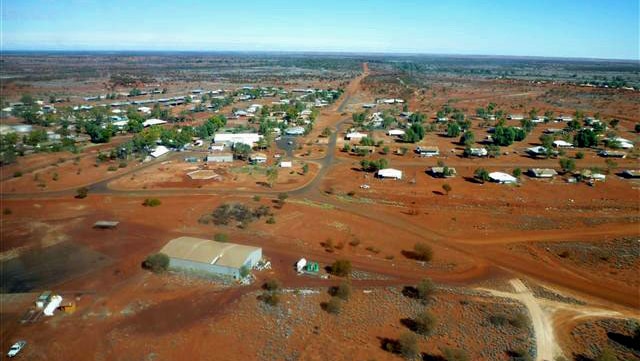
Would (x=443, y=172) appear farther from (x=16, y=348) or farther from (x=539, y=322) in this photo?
(x=16, y=348)

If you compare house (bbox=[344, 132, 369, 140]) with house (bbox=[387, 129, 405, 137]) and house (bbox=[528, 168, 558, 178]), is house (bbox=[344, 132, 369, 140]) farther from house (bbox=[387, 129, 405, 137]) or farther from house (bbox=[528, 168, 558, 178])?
house (bbox=[528, 168, 558, 178])

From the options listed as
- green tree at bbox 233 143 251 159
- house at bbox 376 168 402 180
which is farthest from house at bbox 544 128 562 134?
green tree at bbox 233 143 251 159

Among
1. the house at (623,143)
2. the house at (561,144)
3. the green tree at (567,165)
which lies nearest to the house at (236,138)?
the green tree at (567,165)

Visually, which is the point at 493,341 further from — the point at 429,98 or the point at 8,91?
the point at 429,98

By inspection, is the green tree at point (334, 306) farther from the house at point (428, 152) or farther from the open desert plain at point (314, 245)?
the house at point (428, 152)

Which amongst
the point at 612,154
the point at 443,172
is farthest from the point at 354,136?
the point at 612,154

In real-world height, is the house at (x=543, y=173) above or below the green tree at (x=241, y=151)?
above

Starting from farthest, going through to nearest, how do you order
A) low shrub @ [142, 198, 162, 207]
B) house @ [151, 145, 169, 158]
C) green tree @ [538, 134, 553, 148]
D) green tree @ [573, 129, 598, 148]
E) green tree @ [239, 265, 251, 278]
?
green tree @ [573, 129, 598, 148] < green tree @ [538, 134, 553, 148] < house @ [151, 145, 169, 158] < low shrub @ [142, 198, 162, 207] < green tree @ [239, 265, 251, 278]
